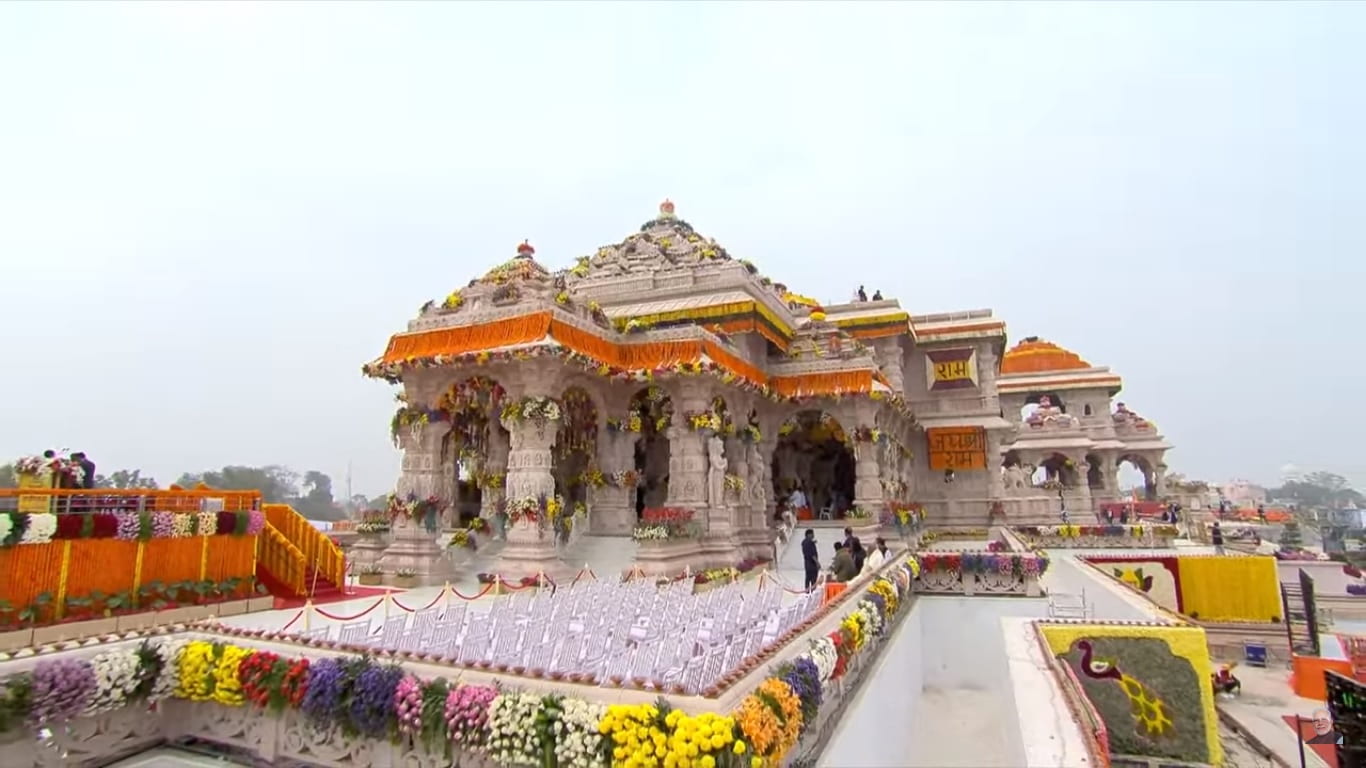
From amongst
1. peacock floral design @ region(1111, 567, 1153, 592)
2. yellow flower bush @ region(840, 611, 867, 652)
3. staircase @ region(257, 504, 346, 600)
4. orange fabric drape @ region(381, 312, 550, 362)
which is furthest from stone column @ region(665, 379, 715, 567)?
peacock floral design @ region(1111, 567, 1153, 592)

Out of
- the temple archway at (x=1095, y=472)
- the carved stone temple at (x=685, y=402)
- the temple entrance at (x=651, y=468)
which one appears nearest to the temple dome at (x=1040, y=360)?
the temple archway at (x=1095, y=472)

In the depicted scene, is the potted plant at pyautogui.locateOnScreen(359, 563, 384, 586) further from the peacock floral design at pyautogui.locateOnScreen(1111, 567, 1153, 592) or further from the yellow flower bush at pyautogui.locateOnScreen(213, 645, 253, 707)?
the peacock floral design at pyautogui.locateOnScreen(1111, 567, 1153, 592)

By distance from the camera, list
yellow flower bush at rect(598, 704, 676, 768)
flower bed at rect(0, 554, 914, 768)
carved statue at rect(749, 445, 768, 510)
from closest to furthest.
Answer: yellow flower bush at rect(598, 704, 676, 768)
flower bed at rect(0, 554, 914, 768)
carved statue at rect(749, 445, 768, 510)

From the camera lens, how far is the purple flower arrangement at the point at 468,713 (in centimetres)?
430

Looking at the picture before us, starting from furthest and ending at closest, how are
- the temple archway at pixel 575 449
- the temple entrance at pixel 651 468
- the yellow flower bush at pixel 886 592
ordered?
the temple entrance at pixel 651 468, the temple archway at pixel 575 449, the yellow flower bush at pixel 886 592

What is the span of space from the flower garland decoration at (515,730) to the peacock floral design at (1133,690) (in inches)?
287

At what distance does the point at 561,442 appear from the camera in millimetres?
16016

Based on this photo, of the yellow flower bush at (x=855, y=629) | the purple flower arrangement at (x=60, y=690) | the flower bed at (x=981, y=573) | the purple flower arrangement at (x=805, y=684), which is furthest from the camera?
the flower bed at (x=981, y=573)

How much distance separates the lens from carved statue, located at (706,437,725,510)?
50.2 feet

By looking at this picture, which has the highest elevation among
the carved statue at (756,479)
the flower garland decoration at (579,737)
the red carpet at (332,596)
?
the carved statue at (756,479)

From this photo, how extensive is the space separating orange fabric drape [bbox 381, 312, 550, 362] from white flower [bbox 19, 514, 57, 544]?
6.61 metres

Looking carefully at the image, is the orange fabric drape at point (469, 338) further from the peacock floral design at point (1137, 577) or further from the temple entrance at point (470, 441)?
the peacock floral design at point (1137, 577)

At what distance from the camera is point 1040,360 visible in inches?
1479

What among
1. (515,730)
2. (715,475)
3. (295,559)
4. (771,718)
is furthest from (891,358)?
(515,730)
